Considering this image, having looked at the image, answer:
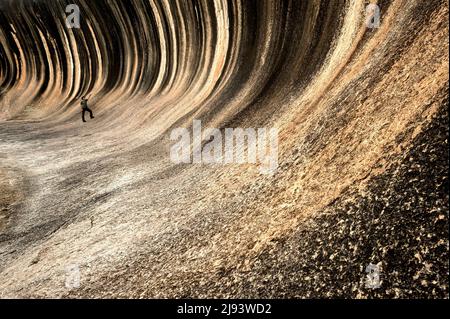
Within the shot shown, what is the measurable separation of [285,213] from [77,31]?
81.4 ft

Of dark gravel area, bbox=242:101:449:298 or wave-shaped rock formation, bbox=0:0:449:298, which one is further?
wave-shaped rock formation, bbox=0:0:449:298

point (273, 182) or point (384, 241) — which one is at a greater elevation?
point (273, 182)

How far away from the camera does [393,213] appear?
A: 3178 millimetres

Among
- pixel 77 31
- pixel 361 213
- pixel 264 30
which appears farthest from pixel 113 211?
pixel 77 31

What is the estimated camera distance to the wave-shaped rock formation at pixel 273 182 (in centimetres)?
321

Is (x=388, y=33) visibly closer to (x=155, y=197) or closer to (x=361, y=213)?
(x=361, y=213)

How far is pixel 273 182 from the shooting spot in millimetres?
4977

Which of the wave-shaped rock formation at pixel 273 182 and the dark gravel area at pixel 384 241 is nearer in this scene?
the dark gravel area at pixel 384 241

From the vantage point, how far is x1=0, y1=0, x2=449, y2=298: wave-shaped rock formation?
126 inches

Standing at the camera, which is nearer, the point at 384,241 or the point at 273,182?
the point at 384,241
